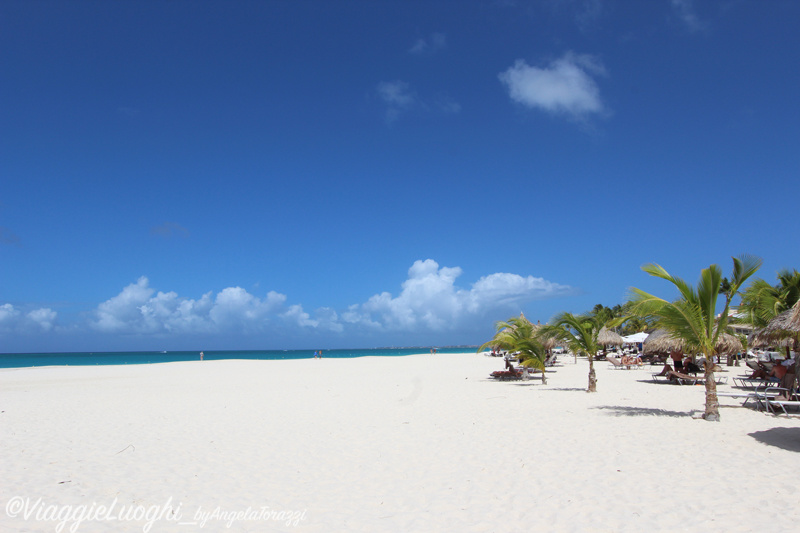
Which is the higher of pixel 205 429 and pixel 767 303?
pixel 767 303

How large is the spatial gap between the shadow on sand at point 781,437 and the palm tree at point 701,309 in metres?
1.09

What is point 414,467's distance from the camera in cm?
650

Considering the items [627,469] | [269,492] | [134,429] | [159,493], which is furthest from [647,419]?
[134,429]

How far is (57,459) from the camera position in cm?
704

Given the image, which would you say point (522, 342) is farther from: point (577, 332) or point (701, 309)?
point (701, 309)

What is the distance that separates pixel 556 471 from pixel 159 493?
482cm

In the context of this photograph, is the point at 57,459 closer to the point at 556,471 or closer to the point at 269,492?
the point at 269,492

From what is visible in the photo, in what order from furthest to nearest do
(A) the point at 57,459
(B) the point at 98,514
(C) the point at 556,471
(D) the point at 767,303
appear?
(D) the point at 767,303 → (A) the point at 57,459 → (C) the point at 556,471 → (B) the point at 98,514

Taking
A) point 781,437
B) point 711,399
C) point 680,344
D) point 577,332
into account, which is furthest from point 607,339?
point 781,437

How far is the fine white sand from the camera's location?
472 cm

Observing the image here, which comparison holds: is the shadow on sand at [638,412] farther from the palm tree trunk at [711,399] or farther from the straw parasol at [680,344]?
the straw parasol at [680,344]

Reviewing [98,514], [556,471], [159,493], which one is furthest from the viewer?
[556,471]

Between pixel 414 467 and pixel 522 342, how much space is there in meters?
11.2

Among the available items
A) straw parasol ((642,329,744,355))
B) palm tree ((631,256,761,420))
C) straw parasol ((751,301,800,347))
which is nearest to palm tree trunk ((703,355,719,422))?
palm tree ((631,256,761,420))
